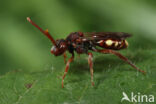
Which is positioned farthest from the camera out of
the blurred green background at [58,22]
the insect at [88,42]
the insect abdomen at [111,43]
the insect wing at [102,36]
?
the blurred green background at [58,22]

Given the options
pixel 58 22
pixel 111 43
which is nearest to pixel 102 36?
pixel 111 43

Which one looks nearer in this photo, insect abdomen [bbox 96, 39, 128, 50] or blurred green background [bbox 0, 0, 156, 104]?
insect abdomen [bbox 96, 39, 128, 50]

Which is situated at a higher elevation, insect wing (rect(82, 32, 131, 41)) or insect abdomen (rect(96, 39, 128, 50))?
insect wing (rect(82, 32, 131, 41))

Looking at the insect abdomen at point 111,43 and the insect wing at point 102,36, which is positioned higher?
the insect wing at point 102,36

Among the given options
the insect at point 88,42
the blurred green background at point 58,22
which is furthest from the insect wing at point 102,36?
the blurred green background at point 58,22

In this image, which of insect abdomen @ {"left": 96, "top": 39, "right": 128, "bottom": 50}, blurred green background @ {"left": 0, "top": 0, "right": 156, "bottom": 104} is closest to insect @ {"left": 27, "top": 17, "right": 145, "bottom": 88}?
insect abdomen @ {"left": 96, "top": 39, "right": 128, "bottom": 50}

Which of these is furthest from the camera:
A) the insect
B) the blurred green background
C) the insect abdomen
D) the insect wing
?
the blurred green background

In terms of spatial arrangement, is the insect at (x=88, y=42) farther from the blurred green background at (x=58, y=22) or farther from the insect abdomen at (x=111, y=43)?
the blurred green background at (x=58, y=22)

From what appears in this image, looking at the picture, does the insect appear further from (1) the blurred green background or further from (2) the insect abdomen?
(1) the blurred green background

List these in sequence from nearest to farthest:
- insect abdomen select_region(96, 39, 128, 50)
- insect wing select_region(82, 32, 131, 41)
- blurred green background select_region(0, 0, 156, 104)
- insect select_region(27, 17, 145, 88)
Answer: insect select_region(27, 17, 145, 88), insect wing select_region(82, 32, 131, 41), insect abdomen select_region(96, 39, 128, 50), blurred green background select_region(0, 0, 156, 104)

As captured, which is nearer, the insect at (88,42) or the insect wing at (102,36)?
the insect at (88,42)

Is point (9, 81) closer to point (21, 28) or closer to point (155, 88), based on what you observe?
point (155, 88)
